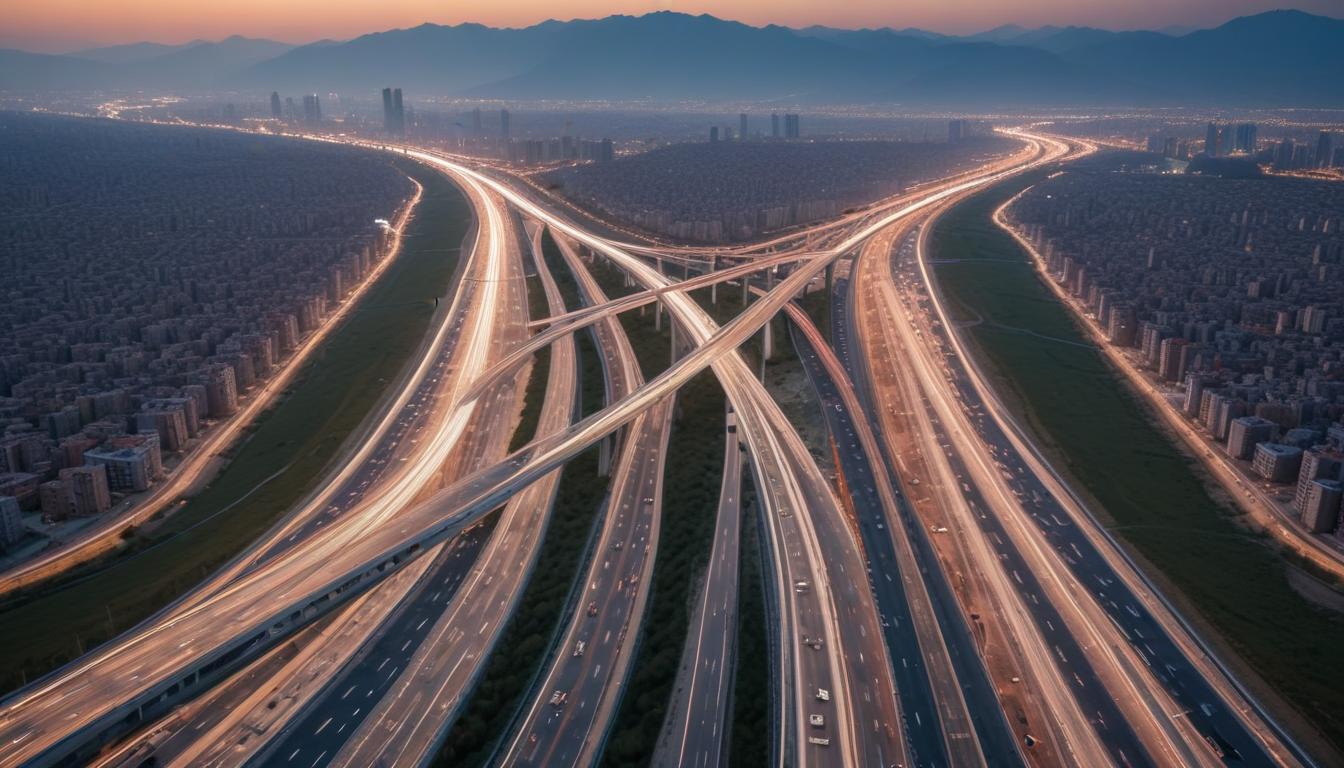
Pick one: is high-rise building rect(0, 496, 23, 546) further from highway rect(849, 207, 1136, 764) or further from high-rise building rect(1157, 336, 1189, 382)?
high-rise building rect(1157, 336, 1189, 382)

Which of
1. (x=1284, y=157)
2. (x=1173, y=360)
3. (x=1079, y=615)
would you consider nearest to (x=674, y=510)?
(x=1079, y=615)

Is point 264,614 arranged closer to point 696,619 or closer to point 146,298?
point 696,619

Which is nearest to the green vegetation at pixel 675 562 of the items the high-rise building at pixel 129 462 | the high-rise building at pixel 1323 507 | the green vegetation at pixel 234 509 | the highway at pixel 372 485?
the highway at pixel 372 485

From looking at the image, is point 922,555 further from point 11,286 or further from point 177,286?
point 11,286

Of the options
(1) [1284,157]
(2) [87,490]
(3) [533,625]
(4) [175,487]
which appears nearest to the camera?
(3) [533,625]

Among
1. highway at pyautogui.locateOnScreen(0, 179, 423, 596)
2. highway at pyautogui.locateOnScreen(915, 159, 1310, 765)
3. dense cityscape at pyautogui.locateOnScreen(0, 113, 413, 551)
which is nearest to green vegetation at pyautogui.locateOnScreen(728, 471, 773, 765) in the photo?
highway at pyautogui.locateOnScreen(915, 159, 1310, 765)

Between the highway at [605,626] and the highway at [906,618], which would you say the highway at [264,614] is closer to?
the highway at [906,618]
